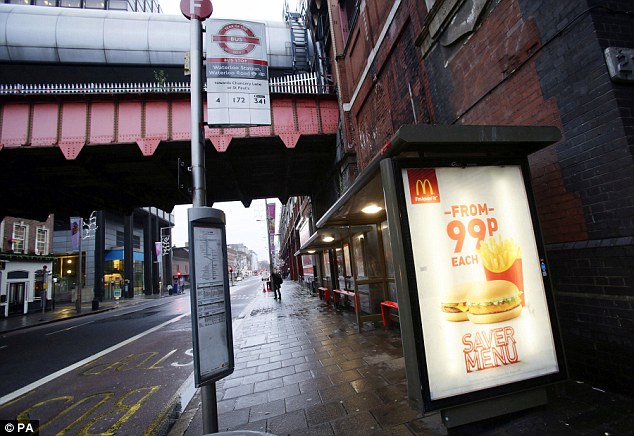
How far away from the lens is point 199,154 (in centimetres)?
361

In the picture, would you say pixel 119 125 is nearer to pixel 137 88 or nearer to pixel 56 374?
pixel 137 88

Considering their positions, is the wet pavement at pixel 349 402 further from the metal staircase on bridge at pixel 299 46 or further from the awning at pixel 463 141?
the metal staircase on bridge at pixel 299 46

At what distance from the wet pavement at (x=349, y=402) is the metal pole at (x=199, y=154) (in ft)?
2.03

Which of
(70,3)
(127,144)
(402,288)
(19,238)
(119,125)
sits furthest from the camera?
(70,3)

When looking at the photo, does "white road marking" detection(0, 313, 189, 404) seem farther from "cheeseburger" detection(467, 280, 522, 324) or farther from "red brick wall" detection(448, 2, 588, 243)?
"red brick wall" detection(448, 2, 588, 243)

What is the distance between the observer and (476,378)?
308cm

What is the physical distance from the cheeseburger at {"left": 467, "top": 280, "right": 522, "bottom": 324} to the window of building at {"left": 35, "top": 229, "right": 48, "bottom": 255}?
34477mm

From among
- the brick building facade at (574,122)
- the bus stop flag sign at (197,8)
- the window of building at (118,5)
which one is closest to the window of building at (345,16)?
the brick building facade at (574,122)

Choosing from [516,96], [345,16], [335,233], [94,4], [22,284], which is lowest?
[22,284]

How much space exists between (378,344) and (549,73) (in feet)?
17.8

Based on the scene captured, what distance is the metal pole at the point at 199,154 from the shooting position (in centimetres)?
315

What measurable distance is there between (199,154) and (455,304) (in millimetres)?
3182

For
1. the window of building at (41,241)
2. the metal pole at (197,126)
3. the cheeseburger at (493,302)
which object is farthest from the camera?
the window of building at (41,241)

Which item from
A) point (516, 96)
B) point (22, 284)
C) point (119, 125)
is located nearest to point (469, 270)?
point (516, 96)
